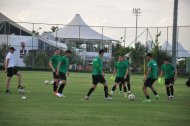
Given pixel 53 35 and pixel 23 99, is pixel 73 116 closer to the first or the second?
pixel 23 99

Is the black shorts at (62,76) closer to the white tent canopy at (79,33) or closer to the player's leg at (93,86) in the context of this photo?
the player's leg at (93,86)

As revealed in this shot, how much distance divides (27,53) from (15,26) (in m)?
4.94

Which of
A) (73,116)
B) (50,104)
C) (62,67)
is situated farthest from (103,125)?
(62,67)

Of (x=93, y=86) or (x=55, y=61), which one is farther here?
(x=55, y=61)

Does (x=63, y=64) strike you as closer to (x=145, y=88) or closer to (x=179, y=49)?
(x=145, y=88)

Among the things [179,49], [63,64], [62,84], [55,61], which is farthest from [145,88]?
[179,49]

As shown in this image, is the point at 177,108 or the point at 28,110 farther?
the point at 177,108

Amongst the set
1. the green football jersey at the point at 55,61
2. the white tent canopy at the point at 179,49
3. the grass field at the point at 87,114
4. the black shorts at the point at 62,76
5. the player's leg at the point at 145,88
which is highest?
the white tent canopy at the point at 179,49

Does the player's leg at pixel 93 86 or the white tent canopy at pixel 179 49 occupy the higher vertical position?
the white tent canopy at pixel 179 49

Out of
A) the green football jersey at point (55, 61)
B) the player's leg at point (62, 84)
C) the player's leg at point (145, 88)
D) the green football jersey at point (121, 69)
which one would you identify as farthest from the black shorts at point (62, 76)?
the player's leg at point (145, 88)

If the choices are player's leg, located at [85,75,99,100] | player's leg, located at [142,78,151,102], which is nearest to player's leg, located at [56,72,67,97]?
player's leg, located at [85,75,99,100]

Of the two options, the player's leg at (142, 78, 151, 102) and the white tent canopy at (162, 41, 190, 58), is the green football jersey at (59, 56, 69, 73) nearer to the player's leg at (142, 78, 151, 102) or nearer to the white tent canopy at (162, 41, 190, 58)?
the player's leg at (142, 78, 151, 102)

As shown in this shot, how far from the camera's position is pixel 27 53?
6400 cm

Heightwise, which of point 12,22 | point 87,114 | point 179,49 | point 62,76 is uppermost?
point 12,22
